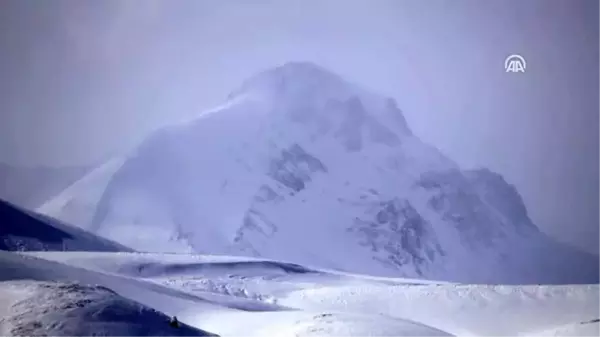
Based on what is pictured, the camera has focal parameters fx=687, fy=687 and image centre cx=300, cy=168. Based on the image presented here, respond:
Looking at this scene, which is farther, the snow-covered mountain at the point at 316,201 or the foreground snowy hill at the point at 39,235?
the foreground snowy hill at the point at 39,235

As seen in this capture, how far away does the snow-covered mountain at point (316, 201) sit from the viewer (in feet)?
23.4

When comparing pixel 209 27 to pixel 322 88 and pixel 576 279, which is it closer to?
pixel 322 88

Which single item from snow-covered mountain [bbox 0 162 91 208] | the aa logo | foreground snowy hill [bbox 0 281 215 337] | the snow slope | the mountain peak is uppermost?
the aa logo

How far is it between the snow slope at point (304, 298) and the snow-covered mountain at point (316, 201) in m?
0.20

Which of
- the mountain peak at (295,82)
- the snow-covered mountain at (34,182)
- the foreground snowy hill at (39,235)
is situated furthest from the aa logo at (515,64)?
the snow-covered mountain at (34,182)

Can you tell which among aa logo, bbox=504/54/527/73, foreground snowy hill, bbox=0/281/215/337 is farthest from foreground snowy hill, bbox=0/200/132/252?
aa logo, bbox=504/54/527/73

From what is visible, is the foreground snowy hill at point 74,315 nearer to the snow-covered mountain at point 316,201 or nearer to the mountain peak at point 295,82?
the snow-covered mountain at point 316,201

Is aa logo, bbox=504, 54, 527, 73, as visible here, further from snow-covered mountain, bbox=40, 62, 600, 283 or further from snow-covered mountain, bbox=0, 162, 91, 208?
snow-covered mountain, bbox=0, 162, 91, 208

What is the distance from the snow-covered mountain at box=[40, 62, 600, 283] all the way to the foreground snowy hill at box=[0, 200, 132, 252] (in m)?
0.13

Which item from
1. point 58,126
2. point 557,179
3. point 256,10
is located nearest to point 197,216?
point 58,126

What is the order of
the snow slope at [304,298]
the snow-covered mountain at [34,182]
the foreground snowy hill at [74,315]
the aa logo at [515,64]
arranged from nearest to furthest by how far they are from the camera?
the foreground snowy hill at [74,315]
the snow slope at [304,298]
the aa logo at [515,64]
the snow-covered mountain at [34,182]

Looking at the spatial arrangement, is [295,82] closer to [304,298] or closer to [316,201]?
[316,201]

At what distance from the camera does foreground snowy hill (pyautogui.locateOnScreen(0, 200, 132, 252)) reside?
729 centimetres

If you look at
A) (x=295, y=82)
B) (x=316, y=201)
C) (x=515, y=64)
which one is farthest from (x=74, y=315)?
(x=515, y=64)
